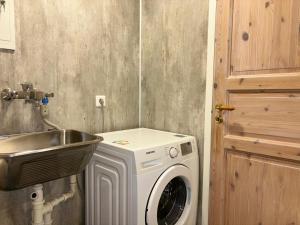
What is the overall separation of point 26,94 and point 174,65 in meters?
1.12

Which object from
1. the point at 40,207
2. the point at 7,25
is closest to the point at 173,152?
the point at 40,207

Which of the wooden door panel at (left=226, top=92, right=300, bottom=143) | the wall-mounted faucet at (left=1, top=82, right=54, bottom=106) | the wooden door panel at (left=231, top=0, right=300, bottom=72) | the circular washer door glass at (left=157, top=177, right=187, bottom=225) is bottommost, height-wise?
the circular washer door glass at (left=157, top=177, right=187, bottom=225)

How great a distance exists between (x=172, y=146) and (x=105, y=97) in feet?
2.33

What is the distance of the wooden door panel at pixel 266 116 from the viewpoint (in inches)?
51.5

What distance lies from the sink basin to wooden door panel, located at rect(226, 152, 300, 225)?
97cm

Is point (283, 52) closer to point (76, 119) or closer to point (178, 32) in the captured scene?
point (178, 32)

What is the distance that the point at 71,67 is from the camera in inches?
65.6

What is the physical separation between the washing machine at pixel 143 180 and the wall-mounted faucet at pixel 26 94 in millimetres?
495

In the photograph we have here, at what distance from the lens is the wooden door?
1312mm

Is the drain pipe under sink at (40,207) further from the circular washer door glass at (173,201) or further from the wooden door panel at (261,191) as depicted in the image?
the wooden door panel at (261,191)

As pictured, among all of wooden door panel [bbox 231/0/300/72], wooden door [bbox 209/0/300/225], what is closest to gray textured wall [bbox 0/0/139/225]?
wooden door [bbox 209/0/300/225]

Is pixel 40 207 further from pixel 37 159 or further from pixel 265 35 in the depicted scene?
pixel 265 35

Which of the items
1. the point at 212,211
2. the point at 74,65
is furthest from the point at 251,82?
the point at 74,65

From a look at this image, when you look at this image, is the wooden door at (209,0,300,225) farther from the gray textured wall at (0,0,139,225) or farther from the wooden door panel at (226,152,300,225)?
the gray textured wall at (0,0,139,225)
